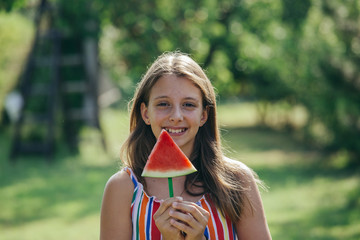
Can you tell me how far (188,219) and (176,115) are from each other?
0.53m

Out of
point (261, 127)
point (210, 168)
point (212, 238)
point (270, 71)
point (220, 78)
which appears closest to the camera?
point (212, 238)

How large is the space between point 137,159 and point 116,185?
0.24m

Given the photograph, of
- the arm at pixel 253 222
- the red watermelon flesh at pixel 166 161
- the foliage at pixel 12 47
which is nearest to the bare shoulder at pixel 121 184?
the red watermelon flesh at pixel 166 161

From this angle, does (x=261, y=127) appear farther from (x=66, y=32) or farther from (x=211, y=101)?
(x=211, y=101)

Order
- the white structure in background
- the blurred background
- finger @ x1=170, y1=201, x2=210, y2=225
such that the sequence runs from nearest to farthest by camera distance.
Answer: finger @ x1=170, y1=201, x2=210, y2=225 → the blurred background → the white structure in background

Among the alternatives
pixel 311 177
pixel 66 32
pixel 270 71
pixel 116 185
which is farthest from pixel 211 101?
pixel 270 71

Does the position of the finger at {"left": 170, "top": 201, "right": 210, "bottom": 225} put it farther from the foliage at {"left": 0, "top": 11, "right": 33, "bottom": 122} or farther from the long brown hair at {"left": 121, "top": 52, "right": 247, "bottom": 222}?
the foliage at {"left": 0, "top": 11, "right": 33, "bottom": 122}

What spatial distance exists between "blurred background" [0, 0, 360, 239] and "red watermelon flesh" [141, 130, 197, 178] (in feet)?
12.4

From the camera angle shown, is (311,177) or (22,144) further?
(22,144)

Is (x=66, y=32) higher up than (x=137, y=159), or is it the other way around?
(x=66, y=32)

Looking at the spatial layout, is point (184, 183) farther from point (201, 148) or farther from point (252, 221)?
point (252, 221)

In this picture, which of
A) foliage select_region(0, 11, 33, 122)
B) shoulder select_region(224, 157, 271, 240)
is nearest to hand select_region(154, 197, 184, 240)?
shoulder select_region(224, 157, 271, 240)

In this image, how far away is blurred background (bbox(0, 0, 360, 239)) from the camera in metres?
7.98

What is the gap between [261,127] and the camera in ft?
69.8
